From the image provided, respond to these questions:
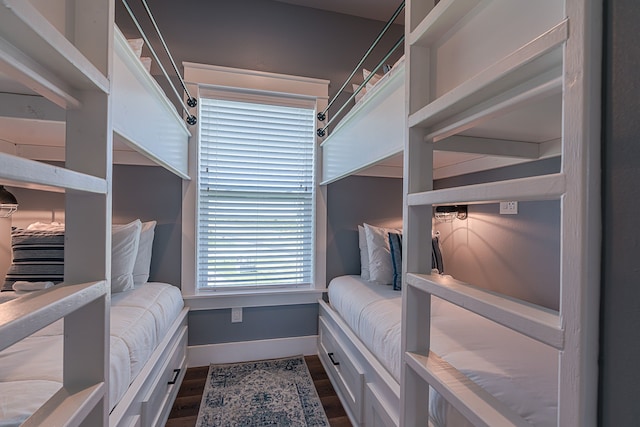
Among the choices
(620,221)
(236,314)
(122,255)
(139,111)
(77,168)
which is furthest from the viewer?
(236,314)

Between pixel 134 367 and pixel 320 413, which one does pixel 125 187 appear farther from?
pixel 320 413

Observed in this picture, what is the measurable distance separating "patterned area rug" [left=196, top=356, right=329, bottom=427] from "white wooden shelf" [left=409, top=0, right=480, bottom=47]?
1.91 m

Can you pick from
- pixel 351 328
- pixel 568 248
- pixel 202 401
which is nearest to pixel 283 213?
pixel 351 328

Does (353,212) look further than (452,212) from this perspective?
Yes

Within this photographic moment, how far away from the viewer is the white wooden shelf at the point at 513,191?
1.50 ft

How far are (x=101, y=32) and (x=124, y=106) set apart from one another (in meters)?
0.33

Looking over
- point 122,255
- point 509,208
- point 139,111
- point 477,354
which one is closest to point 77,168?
point 139,111

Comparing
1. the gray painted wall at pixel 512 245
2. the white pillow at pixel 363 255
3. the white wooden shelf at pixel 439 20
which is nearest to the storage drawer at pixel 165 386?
the white pillow at pixel 363 255

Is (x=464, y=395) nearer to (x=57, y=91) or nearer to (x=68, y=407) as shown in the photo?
(x=68, y=407)

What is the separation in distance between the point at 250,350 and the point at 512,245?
6.94 ft

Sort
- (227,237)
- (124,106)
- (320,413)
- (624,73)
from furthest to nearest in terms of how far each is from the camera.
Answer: (227,237)
(320,413)
(124,106)
(624,73)

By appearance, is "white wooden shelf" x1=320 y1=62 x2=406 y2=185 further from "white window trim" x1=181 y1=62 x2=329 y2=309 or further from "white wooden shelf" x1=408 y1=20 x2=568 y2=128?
"white window trim" x1=181 y1=62 x2=329 y2=309

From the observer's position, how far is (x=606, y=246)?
1.36 ft

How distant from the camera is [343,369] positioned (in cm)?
177
